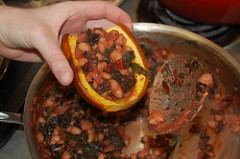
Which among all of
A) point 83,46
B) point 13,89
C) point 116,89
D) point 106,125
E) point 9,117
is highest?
point 83,46

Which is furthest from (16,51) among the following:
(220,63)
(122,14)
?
(220,63)

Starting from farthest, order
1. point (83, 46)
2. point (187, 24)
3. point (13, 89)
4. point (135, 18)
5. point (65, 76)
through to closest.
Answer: point (135, 18), point (187, 24), point (13, 89), point (83, 46), point (65, 76)

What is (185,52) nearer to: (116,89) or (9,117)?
(116,89)

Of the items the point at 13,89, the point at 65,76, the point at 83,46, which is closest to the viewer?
the point at 65,76

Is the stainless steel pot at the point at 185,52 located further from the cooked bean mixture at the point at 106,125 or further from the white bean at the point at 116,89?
the white bean at the point at 116,89

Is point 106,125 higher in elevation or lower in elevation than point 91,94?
lower

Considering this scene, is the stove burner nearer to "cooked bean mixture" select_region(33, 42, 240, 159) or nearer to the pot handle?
"cooked bean mixture" select_region(33, 42, 240, 159)

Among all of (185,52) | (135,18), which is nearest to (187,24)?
(185,52)
